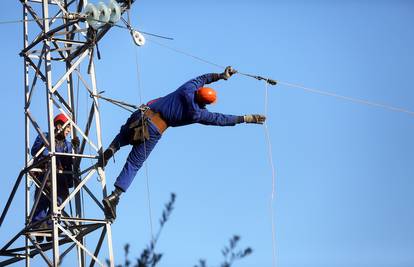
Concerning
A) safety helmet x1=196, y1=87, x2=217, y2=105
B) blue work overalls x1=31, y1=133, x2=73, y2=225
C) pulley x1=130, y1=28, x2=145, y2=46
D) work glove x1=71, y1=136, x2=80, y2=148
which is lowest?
blue work overalls x1=31, y1=133, x2=73, y2=225

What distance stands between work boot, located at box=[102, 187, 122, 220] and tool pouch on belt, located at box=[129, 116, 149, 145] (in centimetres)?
81

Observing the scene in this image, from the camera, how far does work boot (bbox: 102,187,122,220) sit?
1191 cm

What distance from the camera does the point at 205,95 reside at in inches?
476

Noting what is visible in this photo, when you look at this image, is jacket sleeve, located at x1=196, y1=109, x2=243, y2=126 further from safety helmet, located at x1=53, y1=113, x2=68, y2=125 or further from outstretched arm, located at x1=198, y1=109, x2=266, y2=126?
safety helmet, located at x1=53, y1=113, x2=68, y2=125

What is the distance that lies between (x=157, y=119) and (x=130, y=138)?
47 centimetres

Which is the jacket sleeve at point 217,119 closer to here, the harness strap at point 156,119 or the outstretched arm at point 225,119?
the outstretched arm at point 225,119

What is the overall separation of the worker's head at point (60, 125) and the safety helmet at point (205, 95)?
203 cm

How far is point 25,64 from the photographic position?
12680 millimetres

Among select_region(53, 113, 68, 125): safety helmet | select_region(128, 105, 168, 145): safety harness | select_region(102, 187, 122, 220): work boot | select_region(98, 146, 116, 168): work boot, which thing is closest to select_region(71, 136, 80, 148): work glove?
select_region(53, 113, 68, 125): safety helmet

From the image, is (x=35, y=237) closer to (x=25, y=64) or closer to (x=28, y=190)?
(x=28, y=190)

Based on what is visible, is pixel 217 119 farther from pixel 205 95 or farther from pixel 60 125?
pixel 60 125

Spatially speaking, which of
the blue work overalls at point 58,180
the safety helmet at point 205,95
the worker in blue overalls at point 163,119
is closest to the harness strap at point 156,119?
the worker in blue overalls at point 163,119

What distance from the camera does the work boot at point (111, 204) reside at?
1191cm

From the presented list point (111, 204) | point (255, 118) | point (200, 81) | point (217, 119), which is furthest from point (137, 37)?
point (111, 204)
